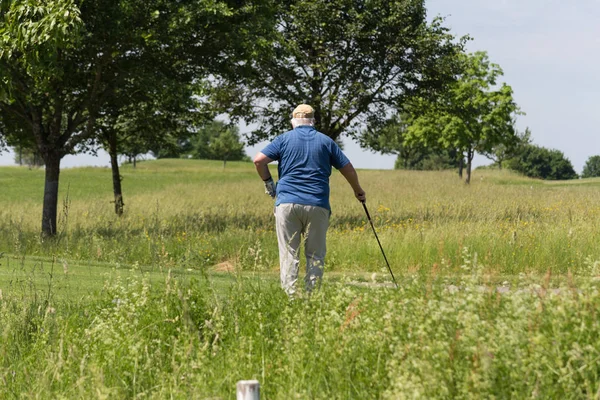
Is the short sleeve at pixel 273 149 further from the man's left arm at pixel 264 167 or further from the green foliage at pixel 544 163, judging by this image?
the green foliage at pixel 544 163

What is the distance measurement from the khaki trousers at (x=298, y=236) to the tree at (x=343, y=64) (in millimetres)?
14443

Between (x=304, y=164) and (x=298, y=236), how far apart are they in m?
0.75

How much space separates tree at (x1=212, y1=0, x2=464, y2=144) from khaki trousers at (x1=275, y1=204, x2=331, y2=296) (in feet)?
47.4

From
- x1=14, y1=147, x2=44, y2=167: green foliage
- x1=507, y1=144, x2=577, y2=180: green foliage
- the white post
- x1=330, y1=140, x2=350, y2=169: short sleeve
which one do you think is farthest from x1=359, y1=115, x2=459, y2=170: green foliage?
x1=14, y1=147, x2=44, y2=167: green foliage

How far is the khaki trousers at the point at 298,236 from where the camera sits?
766cm

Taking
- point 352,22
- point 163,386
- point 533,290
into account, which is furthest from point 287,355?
point 352,22

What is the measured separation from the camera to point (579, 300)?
5133mm

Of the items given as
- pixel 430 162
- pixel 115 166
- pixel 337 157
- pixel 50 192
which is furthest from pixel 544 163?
pixel 337 157

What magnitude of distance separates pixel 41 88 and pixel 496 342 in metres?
14.4

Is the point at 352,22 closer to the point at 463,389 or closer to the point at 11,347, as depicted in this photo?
the point at 11,347

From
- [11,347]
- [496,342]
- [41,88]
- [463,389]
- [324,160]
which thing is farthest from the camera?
[41,88]

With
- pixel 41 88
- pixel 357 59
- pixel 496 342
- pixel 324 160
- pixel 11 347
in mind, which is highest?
pixel 357 59

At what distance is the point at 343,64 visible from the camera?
2302 cm

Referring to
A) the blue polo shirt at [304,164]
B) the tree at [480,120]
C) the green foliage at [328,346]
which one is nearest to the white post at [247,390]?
the green foliage at [328,346]
